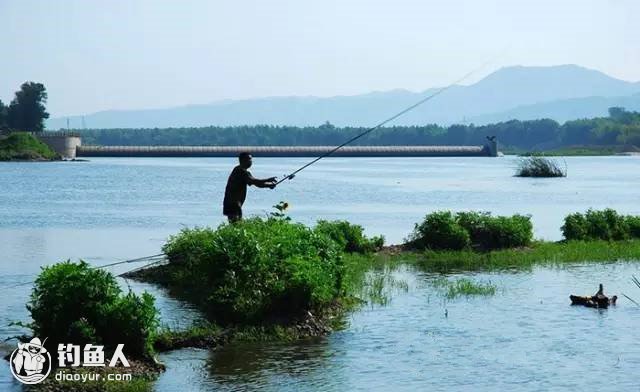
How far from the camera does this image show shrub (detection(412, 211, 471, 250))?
2605 centimetres

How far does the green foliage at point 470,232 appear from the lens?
26125 mm

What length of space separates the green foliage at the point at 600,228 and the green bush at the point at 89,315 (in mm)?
17389

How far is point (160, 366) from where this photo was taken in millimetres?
13406

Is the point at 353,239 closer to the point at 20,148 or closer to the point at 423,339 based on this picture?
the point at 423,339

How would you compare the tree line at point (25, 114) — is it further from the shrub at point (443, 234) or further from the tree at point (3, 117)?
the shrub at point (443, 234)

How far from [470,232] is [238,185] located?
8850mm

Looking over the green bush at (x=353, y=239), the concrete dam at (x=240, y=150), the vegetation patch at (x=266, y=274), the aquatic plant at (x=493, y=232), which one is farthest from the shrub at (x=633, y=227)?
the concrete dam at (x=240, y=150)

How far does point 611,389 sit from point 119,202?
1793 inches

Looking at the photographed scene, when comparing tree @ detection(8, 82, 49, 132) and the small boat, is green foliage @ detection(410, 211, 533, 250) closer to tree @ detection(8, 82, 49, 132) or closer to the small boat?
the small boat

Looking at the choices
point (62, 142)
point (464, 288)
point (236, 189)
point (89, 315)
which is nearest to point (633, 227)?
point (464, 288)

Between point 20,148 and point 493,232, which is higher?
point 493,232

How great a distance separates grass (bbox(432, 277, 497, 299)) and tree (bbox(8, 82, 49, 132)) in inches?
5506

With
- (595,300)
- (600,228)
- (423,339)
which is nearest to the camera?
(423,339)

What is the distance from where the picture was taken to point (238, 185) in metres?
19.4
